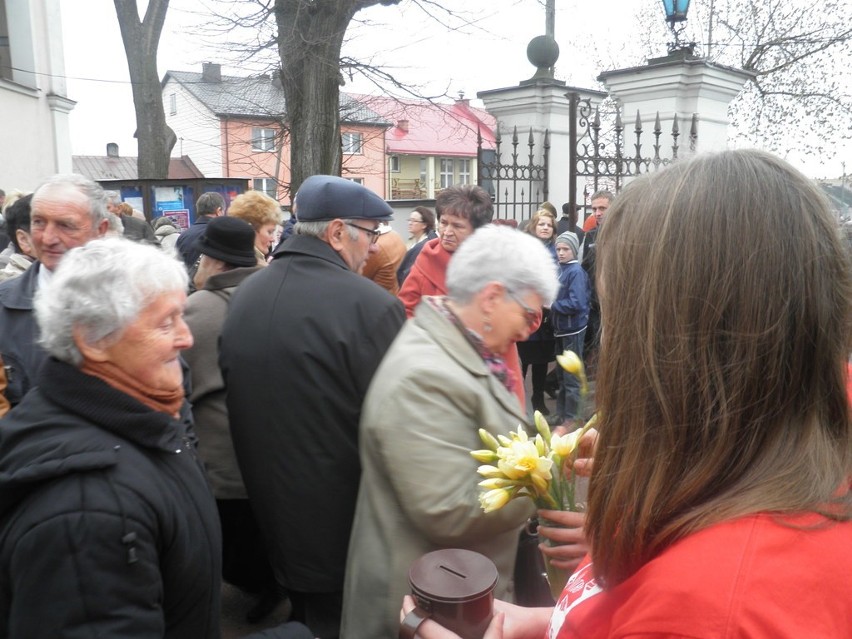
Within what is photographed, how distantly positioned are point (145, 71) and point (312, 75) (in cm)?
555

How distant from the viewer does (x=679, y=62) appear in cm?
725

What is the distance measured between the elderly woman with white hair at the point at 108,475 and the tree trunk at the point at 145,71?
517 inches

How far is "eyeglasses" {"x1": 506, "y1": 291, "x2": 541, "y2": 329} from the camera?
220cm

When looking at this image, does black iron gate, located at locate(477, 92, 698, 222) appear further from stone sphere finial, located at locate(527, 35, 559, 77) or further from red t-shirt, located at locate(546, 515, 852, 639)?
red t-shirt, located at locate(546, 515, 852, 639)

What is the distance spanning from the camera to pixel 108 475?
1345 mm

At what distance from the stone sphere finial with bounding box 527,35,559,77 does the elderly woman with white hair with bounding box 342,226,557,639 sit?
6.24 meters

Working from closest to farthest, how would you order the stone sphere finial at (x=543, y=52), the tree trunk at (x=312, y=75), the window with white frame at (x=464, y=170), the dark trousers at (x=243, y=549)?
the dark trousers at (x=243, y=549), the stone sphere finial at (x=543, y=52), the tree trunk at (x=312, y=75), the window with white frame at (x=464, y=170)

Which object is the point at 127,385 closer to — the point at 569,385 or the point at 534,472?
the point at 534,472

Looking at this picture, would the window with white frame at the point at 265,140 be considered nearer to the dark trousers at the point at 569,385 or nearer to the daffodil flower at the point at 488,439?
the dark trousers at the point at 569,385

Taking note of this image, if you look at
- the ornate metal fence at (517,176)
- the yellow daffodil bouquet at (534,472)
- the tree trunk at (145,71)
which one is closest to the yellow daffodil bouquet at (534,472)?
the yellow daffodil bouquet at (534,472)

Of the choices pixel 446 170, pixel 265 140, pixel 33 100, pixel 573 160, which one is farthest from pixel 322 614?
pixel 446 170

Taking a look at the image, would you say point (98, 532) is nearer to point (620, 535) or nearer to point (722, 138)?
point (620, 535)

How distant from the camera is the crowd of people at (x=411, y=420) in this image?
0.82 meters

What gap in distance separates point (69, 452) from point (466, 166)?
53305 mm
